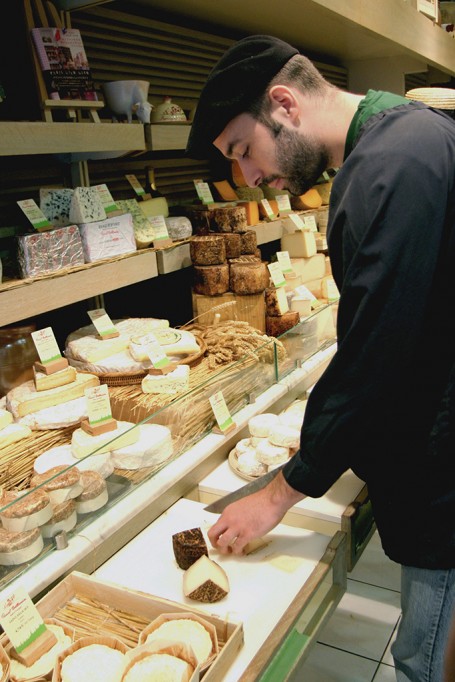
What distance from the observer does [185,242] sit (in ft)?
8.48

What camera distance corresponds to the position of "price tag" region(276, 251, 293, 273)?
307cm

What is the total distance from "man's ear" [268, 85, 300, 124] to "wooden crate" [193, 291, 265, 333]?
129 cm

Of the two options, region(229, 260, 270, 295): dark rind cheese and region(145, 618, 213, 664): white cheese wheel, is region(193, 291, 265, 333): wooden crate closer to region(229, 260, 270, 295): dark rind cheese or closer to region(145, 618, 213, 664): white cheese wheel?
region(229, 260, 270, 295): dark rind cheese

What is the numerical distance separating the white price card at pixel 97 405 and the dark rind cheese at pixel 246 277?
103 centimetres

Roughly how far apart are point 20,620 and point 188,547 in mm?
421

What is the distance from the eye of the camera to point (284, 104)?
1411 mm

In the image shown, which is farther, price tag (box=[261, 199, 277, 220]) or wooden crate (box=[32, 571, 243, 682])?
price tag (box=[261, 199, 277, 220])

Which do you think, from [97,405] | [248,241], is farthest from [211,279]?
[97,405]

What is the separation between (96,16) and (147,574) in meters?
2.32

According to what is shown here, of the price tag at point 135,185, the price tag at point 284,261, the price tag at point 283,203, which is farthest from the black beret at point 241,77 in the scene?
the price tag at point 283,203

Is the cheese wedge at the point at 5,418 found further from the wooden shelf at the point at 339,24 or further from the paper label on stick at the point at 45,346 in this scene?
the wooden shelf at the point at 339,24

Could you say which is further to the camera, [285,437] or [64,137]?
[285,437]

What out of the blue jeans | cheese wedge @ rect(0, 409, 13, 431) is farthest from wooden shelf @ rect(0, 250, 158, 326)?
the blue jeans

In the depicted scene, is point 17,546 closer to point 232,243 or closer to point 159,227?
point 159,227
